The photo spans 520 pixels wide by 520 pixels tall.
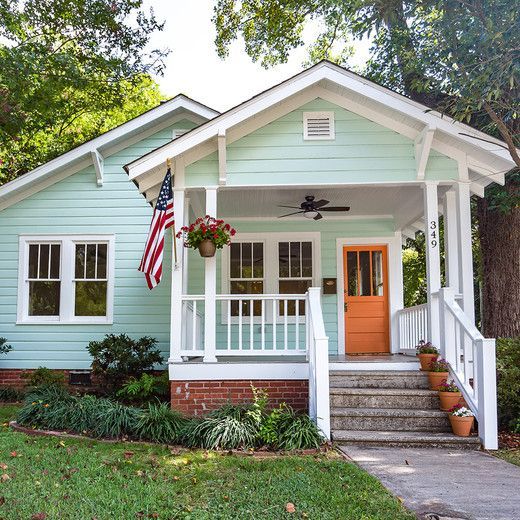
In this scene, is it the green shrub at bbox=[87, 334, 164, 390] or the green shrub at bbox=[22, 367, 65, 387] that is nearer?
the green shrub at bbox=[87, 334, 164, 390]

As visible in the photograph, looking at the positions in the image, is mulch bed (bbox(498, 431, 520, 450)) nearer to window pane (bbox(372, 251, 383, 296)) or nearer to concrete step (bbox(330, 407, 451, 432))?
concrete step (bbox(330, 407, 451, 432))

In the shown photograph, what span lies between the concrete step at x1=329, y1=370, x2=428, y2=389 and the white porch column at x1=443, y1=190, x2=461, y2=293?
170 cm

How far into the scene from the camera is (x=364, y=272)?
1045 cm

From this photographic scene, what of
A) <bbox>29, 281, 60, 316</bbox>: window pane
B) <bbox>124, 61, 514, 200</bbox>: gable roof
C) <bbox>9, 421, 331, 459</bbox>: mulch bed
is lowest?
<bbox>9, 421, 331, 459</bbox>: mulch bed

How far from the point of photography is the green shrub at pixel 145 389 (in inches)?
310

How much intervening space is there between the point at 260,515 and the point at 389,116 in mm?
5833

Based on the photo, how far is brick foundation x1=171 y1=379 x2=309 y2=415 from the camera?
7.11m

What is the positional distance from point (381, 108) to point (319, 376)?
396 cm

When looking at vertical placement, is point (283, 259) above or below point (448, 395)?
above

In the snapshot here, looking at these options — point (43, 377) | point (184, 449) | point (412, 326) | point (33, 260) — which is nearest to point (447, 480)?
point (184, 449)

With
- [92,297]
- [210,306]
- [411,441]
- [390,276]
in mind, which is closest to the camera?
[411,441]

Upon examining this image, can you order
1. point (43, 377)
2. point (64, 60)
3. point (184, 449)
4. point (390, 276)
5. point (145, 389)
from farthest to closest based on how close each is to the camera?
point (64, 60)
point (390, 276)
point (43, 377)
point (145, 389)
point (184, 449)

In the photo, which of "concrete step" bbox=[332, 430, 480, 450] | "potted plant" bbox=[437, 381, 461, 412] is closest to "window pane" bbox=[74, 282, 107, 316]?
"concrete step" bbox=[332, 430, 480, 450]

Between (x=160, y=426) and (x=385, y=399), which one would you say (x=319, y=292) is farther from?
(x=160, y=426)
